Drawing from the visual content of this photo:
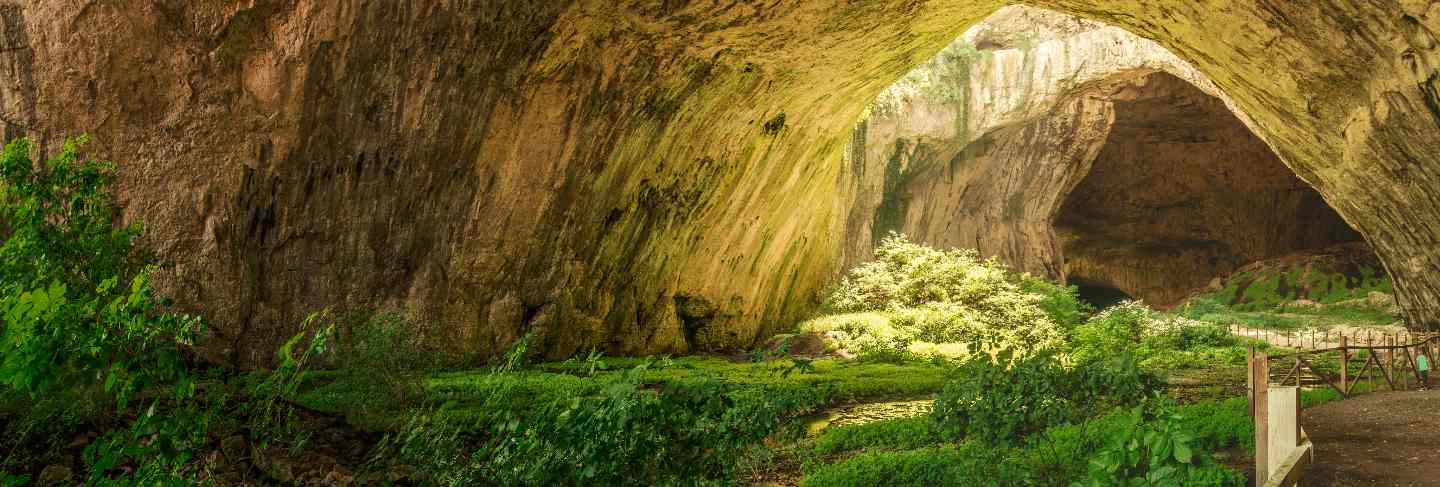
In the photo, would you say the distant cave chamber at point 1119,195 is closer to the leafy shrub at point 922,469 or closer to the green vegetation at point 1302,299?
the green vegetation at point 1302,299

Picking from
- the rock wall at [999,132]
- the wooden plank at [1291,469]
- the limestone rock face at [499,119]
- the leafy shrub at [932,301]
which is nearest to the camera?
the wooden plank at [1291,469]

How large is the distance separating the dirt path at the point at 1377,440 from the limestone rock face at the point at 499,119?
2153mm

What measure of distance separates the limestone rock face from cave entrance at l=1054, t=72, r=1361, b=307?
17428mm

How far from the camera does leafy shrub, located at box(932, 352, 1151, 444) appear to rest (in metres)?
4.93

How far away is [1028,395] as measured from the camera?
196 inches

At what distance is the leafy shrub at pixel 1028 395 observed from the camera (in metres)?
4.93

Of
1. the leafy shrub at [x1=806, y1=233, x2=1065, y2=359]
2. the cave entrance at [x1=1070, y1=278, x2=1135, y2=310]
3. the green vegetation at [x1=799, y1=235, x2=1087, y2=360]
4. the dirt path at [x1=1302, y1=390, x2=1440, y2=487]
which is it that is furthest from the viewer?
the cave entrance at [x1=1070, y1=278, x2=1135, y2=310]

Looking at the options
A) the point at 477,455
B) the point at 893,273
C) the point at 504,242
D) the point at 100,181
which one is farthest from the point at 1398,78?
the point at 893,273

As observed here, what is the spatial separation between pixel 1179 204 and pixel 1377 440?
28.2 metres

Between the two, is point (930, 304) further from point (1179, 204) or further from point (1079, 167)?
point (1179, 204)

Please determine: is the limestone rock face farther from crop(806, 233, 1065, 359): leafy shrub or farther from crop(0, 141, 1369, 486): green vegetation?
crop(806, 233, 1065, 359): leafy shrub

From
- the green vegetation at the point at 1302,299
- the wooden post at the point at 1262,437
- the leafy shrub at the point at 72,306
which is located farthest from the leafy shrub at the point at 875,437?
the green vegetation at the point at 1302,299

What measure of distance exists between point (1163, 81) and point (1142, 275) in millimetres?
10586

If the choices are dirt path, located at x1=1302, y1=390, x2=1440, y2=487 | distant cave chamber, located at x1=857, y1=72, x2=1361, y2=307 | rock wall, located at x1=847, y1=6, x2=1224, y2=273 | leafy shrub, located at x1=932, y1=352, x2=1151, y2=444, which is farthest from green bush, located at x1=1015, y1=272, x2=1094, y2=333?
leafy shrub, located at x1=932, y1=352, x2=1151, y2=444
